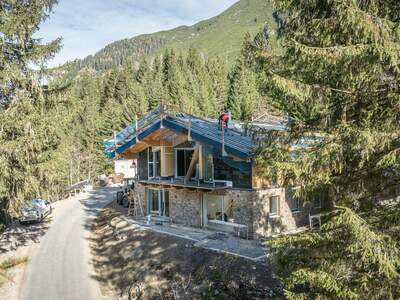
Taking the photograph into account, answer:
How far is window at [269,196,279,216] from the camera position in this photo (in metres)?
19.1

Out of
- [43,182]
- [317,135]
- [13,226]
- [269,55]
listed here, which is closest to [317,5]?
[269,55]

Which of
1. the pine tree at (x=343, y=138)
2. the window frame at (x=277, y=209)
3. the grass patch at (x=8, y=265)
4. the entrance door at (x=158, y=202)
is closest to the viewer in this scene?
the pine tree at (x=343, y=138)

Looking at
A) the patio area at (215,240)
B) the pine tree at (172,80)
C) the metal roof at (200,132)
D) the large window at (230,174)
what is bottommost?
the patio area at (215,240)

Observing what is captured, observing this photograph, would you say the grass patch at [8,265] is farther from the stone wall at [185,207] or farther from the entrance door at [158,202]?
the entrance door at [158,202]

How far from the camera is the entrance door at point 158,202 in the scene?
79.8 ft

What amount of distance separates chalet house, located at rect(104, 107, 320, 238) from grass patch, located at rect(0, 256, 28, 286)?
806 cm

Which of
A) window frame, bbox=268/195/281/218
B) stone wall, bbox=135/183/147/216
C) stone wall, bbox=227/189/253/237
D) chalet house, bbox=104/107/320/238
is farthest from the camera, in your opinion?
stone wall, bbox=135/183/147/216

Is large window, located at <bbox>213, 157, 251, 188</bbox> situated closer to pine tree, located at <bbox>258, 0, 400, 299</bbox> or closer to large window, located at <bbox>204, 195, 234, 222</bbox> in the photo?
large window, located at <bbox>204, 195, 234, 222</bbox>

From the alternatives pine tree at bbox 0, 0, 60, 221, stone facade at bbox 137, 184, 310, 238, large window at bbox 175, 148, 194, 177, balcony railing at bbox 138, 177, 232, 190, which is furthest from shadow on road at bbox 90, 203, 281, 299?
pine tree at bbox 0, 0, 60, 221

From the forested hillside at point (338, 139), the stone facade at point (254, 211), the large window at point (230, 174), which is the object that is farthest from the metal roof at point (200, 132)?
the forested hillside at point (338, 139)

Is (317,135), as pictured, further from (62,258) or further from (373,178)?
(62,258)

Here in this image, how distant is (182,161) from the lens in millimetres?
23484

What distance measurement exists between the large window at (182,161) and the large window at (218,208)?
121 inches

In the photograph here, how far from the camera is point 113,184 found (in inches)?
2018
